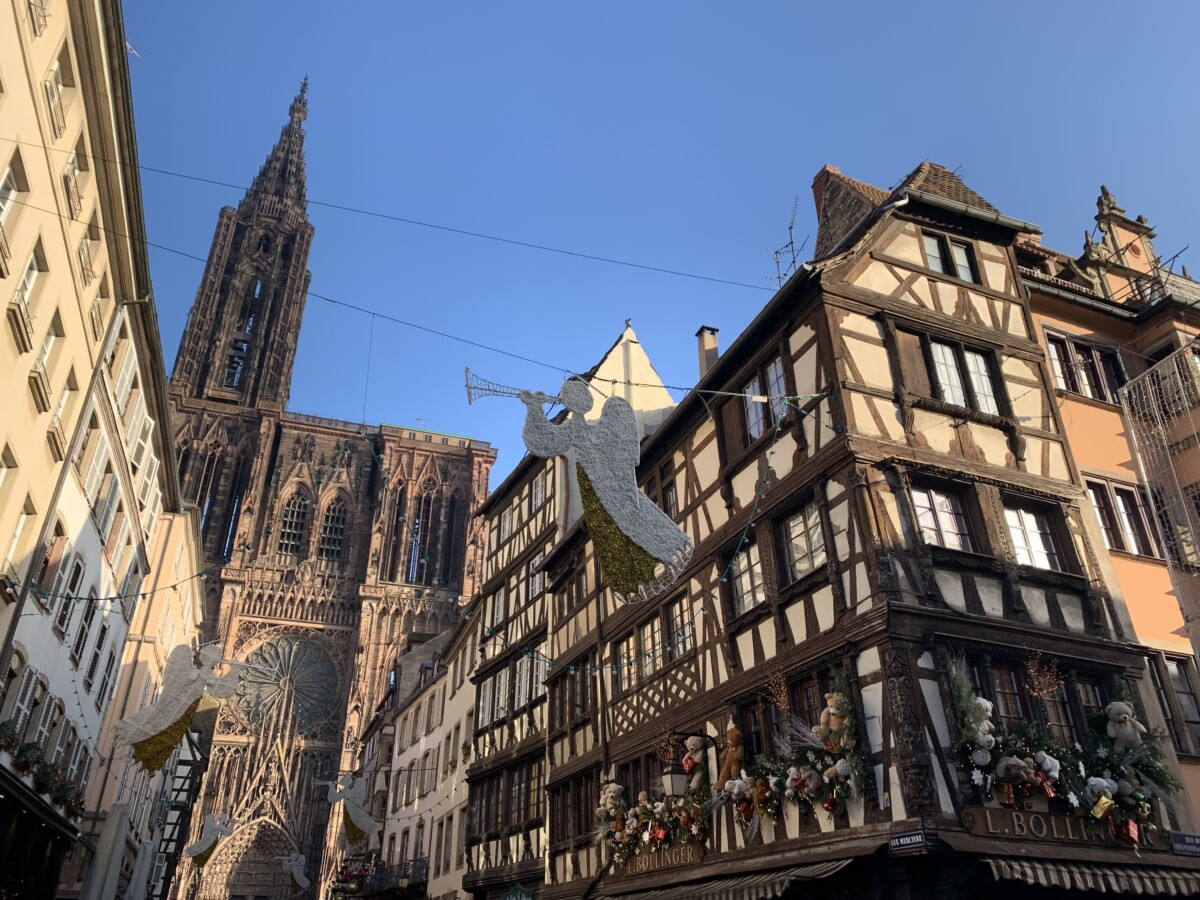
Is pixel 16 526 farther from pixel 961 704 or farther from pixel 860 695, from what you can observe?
pixel 961 704

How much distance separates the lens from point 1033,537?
11.8m

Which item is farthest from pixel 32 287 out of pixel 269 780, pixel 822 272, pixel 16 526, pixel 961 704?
pixel 269 780

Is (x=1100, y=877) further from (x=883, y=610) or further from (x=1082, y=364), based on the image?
(x=1082, y=364)

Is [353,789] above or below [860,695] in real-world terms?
above

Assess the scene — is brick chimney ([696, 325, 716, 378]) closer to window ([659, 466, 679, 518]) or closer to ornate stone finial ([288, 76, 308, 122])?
window ([659, 466, 679, 518])

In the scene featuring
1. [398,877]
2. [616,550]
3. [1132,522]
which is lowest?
[398,877]

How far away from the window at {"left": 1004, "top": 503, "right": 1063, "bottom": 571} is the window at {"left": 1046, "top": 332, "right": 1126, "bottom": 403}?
270 cm

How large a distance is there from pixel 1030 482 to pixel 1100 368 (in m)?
3.61

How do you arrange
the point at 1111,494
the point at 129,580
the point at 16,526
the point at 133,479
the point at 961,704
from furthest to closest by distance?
the point at 129,580
the point at 133,479
the point at 16,526
the point at 1111,494
the point at 961,704

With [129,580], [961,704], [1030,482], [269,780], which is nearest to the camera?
[961,704]

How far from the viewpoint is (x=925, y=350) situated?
12.6 metres

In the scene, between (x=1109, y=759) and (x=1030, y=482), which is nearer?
(x=1109, y=759)

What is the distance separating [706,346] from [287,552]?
4955 cm

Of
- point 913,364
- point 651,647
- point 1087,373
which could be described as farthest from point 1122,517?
point 651,647
